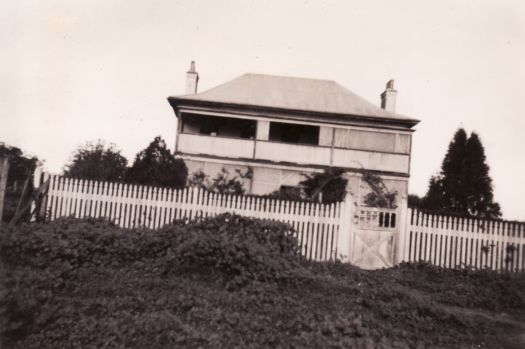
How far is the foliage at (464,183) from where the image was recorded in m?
17.3

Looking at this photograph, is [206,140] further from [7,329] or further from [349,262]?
[7,329]

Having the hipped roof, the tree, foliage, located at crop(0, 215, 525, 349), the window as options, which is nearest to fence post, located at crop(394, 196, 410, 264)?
foliage, located at crop(0, 215, 525, 349)

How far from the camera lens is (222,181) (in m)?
17.3

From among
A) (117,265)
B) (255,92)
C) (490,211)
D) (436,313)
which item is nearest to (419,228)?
(436,313)

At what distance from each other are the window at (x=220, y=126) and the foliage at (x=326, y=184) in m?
5.34

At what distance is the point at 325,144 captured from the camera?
19.0 m

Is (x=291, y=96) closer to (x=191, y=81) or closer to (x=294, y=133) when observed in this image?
(x=294, y=133)

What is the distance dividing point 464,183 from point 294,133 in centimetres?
849

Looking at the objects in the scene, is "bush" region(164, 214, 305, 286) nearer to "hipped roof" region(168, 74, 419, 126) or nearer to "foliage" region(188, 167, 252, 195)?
"foliage" region(188, 167, 252, 195)

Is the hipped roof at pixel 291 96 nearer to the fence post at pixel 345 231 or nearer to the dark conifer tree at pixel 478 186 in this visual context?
the dark conifer tree at pixel 478 186

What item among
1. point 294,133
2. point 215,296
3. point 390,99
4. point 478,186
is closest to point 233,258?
point 215,296

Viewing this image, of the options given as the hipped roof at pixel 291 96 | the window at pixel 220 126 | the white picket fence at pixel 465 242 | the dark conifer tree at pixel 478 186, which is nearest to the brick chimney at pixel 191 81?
the hipped roof at pixel 291 96

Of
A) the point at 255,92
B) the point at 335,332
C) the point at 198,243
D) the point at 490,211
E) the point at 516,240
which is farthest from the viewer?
the point at 255,92

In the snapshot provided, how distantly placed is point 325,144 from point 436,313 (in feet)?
44.4
